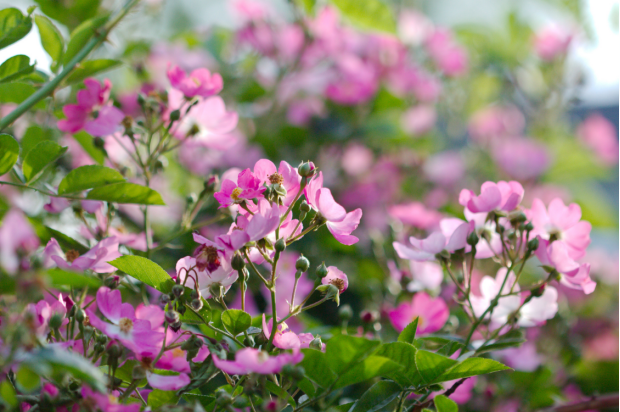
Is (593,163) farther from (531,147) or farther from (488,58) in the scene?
(488,58)

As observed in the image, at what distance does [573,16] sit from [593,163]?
19.3 inches

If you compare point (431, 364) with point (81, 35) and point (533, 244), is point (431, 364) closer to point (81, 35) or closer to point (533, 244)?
point (533, 244)

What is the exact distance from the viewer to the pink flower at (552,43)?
164 centimetres

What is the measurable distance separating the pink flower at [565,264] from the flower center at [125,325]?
16.6 inches

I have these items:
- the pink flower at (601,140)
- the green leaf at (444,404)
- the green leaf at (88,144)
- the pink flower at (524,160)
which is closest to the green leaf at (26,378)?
the green leaf at (444,404)

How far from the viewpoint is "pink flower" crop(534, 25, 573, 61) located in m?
1.64

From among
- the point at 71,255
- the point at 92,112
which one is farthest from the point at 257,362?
the point at 92,112

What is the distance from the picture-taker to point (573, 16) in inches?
63.9

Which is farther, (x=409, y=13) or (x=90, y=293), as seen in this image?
(x=409, y=13)

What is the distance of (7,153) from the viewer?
17.8 inches

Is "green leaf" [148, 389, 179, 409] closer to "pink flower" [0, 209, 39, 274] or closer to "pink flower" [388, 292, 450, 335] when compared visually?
"pink flower" [0, 209, 39, 274]

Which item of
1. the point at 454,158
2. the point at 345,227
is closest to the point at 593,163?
the point at 454,158

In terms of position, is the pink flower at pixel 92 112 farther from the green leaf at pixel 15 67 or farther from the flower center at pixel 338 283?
the flower center at pixel 338 283

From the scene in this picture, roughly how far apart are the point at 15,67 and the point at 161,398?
360 mm
